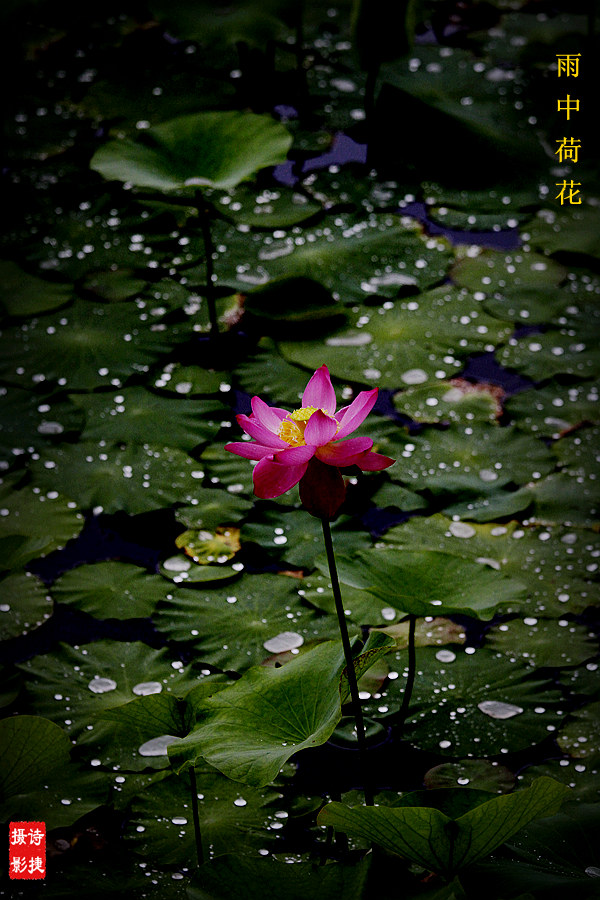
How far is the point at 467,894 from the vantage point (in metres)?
1.00

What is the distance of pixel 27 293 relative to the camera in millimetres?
2256

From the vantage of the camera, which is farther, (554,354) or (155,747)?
(554,354)

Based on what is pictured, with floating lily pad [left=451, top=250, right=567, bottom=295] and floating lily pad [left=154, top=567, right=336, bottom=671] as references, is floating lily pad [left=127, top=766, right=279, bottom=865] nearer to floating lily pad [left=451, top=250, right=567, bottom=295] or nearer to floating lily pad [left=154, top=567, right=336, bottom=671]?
floating lily pad [left=154, top=567, right=336, bottom=671]

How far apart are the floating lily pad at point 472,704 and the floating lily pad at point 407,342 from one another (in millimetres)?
719

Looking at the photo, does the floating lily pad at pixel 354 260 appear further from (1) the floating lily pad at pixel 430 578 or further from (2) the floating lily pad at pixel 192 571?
(1) the floating lily pad at pixel 430 578

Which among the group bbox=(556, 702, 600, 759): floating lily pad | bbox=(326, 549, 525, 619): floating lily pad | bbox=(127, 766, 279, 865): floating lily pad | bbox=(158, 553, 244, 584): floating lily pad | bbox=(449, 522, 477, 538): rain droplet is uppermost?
bbox=(326, 549, 525, 619): floating lily pad

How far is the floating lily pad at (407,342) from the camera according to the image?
2.05 meters

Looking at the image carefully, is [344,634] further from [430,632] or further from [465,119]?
[465,119]

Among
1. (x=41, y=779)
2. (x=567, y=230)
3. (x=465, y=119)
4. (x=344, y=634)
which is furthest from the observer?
(x=465, y=119)

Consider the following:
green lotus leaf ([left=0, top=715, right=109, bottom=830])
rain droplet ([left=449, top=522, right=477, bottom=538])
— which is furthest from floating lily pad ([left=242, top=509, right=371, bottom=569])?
green lotus leaf ([left=0, top=715, right=109, bottom=830])

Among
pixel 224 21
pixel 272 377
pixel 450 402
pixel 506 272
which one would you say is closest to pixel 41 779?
pixel 272 377

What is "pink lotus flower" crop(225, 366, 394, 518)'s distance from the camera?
1016 mm

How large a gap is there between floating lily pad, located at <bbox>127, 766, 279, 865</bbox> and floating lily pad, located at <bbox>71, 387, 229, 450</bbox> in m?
0.74

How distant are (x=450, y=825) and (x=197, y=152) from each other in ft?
5.39
